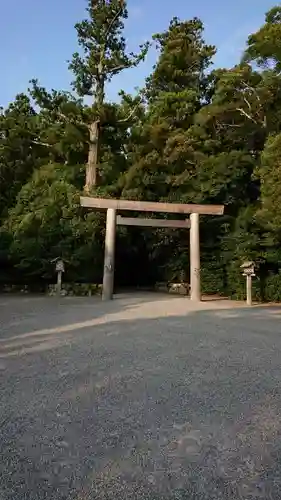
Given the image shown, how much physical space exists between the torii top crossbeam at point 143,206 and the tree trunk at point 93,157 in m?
3.77

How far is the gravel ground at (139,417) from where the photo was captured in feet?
5.96

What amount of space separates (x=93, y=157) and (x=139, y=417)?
44.0 feet

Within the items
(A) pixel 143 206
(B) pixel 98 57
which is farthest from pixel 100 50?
(A) pixel 143 206

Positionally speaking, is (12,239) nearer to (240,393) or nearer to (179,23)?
(240,393)

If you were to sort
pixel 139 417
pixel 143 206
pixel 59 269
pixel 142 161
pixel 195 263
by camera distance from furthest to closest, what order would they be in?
pixel 142 161 < pixel 59 269 < pixel 195 263 < pixel 143 206 < pixel 139 417

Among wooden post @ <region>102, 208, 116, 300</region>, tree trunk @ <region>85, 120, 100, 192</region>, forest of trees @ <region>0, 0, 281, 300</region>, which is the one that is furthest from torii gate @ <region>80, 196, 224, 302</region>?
tree trunk @ <region>85, 120, 100, 192</region>

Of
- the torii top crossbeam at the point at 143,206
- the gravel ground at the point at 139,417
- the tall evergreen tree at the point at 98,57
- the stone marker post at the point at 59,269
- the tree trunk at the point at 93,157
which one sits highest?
the tall evergreen tree at the point at 98,57

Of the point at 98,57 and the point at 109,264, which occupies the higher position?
the point at 98,57

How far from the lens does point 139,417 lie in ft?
8.49

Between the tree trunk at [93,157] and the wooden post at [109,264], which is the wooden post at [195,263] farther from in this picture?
the tree trunk at [93,157]

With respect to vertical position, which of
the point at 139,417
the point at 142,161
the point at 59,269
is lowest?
the point at 139,417

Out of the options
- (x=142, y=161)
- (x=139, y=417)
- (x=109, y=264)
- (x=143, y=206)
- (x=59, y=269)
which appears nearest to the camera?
(x=139, y=417)

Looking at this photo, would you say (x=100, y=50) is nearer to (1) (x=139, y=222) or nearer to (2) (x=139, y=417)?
(1) (x=139, y=222)

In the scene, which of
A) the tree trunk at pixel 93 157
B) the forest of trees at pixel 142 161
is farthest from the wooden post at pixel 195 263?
the tree trunk at pixel 93 157
